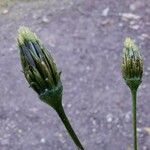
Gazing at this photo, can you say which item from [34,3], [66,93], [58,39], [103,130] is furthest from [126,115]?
[34,3]

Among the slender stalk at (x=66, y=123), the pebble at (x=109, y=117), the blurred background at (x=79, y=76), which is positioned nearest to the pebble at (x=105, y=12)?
the blurred background at (x=79, y=76)

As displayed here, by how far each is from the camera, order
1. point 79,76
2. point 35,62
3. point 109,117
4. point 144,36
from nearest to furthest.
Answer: point 35,62 < point 109,117 < point 79,76 < point 144,36

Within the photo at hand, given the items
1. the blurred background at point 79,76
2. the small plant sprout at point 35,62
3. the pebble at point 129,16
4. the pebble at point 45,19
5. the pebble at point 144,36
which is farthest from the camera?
the pebble at point 45,19

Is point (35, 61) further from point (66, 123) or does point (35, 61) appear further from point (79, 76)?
point (79, 76)

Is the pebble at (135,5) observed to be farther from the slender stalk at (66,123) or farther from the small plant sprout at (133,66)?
the slender stalk at (66,123)

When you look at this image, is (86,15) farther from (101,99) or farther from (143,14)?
(101,99)

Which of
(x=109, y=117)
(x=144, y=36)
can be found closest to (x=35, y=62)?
(x=109, y=117)
